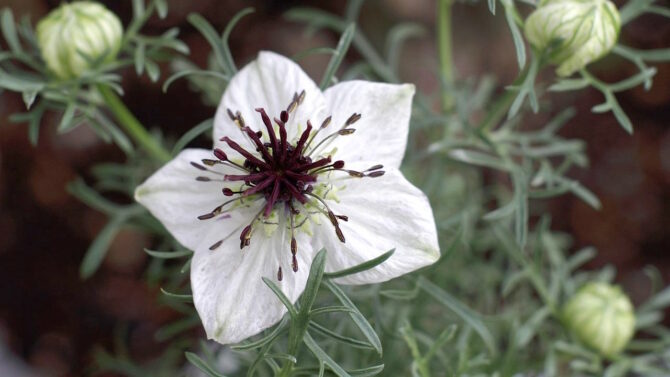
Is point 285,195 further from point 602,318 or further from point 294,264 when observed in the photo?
point 602,318

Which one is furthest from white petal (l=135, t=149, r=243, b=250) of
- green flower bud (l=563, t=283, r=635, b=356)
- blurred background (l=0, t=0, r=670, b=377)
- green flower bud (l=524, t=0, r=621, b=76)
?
blurred background (l=0, t=0, r=670, b=377)

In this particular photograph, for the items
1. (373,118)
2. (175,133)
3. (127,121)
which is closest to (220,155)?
(373,118)

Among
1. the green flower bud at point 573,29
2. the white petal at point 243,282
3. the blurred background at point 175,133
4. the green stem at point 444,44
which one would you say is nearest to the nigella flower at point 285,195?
the white petal at point 243,282

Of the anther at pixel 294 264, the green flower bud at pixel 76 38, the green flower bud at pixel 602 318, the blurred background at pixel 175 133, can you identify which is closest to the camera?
the anther at pixel 294 264

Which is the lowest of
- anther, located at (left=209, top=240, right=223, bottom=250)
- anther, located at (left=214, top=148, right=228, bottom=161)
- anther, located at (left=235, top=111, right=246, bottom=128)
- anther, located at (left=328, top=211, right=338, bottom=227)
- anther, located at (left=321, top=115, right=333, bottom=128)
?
anther, located at (left=209, top=240, right=223, bottom=250)

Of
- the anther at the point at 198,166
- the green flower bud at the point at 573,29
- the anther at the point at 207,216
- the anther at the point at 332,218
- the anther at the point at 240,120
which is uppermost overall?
the green flower bud at the point at 573,29

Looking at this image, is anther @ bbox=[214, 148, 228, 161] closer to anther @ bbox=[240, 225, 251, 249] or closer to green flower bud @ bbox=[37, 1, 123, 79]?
anther @ bbox=[240, 225, 251, 249]

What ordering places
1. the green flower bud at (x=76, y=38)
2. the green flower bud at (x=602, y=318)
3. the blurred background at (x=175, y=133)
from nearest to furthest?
the green flower bud at (x=76, y=38) → the green flower bud at (x=602, y=318) → the blurred background at (x=175, y=133)

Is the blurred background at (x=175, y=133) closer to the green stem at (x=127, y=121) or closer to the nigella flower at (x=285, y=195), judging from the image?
the green stem at (x=127, y=121)
